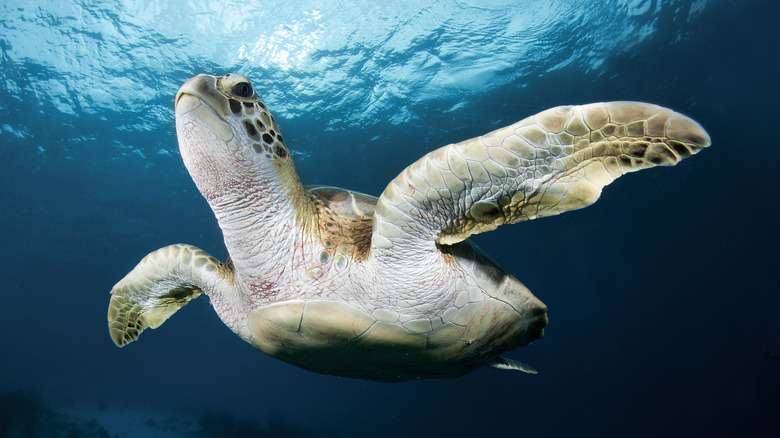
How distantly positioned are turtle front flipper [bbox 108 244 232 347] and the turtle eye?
1.28m

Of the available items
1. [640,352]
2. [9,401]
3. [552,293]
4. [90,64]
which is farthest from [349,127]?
[552,293]

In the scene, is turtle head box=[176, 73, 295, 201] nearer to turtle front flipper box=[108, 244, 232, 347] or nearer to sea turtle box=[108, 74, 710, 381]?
sea turtle box=[108, 74, 710, 381]

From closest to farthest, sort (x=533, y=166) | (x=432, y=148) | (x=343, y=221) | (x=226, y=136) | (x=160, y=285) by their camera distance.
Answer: (x=533, y=166) < (x=226, y=136) < (x=343, y=221) < (x=160, y=285) < (x=432, y=148)

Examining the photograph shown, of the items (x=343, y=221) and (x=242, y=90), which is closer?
(x=242, y=90)

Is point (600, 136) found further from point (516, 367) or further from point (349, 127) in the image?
point (349, 127)

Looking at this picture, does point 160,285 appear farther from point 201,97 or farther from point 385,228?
point 385,228

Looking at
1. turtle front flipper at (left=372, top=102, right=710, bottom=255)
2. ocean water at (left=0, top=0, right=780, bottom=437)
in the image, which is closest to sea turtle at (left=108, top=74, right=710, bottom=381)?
turtle front flipper at (left=372, top=102, right=710, bottom=255)

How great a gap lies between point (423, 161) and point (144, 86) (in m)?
11.8

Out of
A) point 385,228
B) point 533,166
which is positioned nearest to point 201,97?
point 385,228

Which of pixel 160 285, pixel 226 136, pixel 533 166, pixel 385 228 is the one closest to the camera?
pixel 533 166

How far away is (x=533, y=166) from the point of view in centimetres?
148

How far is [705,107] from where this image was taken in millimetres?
Result: 14586

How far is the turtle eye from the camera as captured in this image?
1677 mm

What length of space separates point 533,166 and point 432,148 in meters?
13.9
